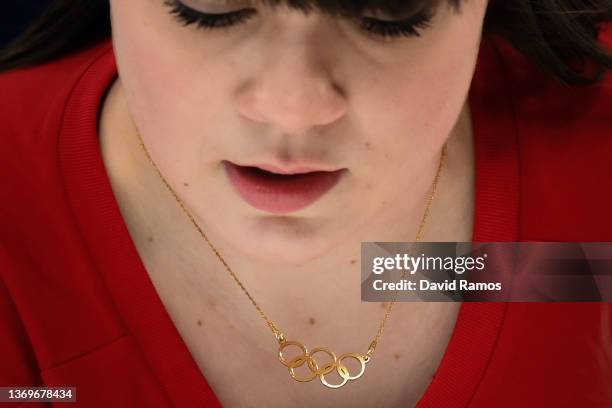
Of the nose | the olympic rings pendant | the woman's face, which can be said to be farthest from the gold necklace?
the nose

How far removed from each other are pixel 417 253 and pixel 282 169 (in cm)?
26

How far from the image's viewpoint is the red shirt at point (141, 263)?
841mm

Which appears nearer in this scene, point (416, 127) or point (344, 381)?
point (416, 127)

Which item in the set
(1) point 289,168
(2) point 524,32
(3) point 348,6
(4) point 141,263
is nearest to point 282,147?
(1) point 289,168

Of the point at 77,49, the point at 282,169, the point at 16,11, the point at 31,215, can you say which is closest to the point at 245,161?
the point at 282,169

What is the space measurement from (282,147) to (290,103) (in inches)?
1.7

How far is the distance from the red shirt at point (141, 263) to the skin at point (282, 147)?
31 millimetres

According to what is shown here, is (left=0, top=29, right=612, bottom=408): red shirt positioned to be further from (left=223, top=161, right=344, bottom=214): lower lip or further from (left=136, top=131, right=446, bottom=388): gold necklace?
(left=223, top=161, right=344, bottom=214): lower lip

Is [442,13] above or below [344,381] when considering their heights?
above

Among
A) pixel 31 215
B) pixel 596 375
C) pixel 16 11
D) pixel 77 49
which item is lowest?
pixel 596 375

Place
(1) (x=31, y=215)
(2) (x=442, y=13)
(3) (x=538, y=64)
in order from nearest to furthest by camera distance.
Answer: (2) (x=442, y=13) < (1) (x=31, y=215) < (3) (x=538, y=64)

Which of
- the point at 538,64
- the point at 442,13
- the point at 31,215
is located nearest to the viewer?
the point at 442,13

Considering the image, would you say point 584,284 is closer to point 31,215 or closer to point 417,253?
point 417,253

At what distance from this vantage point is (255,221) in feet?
2.50
